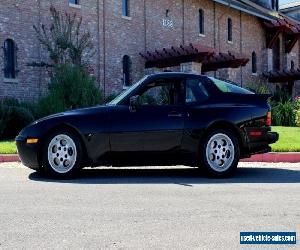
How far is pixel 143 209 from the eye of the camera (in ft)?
17.9

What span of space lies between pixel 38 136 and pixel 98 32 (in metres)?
18.9

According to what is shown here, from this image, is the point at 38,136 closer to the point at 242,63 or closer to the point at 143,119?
the point at 143,119

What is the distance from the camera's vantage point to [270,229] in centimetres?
454

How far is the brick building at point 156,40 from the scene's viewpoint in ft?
73.0

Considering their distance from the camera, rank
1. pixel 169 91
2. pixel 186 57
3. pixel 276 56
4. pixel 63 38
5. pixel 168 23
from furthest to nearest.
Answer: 1. pixel 276 56
2. pixel 168 23
3. pixel 186 57
4. pixel 63 38
5. pixel 169 91

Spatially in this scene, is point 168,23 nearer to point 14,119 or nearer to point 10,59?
point 10,59

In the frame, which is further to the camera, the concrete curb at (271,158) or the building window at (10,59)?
the building window at (10,59)

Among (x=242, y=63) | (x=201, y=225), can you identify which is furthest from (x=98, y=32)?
(x=201, y=225)

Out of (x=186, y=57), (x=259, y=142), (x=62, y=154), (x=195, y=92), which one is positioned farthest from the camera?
(x=186, y=57)

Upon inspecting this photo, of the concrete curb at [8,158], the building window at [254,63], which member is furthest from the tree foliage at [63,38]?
the building window at [254,63]

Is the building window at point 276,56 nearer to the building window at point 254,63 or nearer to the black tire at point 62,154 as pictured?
the building window at point 254,63

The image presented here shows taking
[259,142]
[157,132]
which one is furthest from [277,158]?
[157,132]

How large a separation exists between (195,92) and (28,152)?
2811 millimetres

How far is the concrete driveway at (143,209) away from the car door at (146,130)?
0.45 meters
